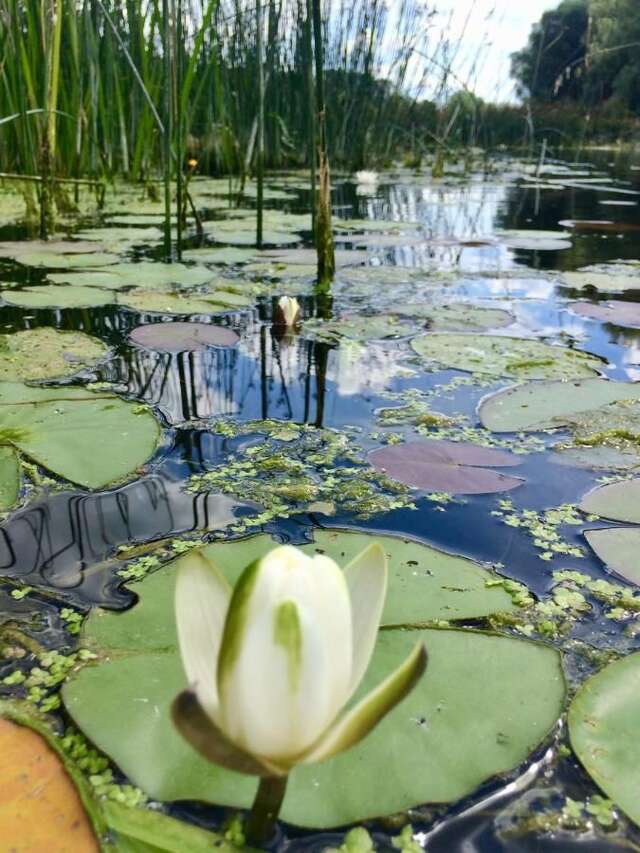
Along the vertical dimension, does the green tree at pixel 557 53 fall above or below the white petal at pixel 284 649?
above

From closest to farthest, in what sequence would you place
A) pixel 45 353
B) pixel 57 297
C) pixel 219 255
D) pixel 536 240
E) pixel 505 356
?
pixel 45 353 → pixel 505 356 → pixel 57 297 → pixel 219 255 → pixel 536 240

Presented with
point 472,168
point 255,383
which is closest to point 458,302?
point 255,383

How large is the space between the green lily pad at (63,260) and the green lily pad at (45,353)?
29.3 inches

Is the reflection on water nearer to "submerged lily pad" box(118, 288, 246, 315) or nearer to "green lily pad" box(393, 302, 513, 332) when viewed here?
"submerged lily pad" box(118, 288, 246, 315)

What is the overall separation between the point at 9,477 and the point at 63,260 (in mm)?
1631

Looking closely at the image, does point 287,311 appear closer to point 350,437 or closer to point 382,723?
point 350,437

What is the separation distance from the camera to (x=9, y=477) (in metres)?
0.98

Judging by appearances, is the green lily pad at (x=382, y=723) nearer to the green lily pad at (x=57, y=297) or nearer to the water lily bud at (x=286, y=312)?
the water lily bud at (x=286, y=312)

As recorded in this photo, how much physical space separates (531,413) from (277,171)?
6.43 m

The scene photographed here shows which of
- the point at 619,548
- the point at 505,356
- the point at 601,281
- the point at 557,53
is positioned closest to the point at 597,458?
the point at 619,548

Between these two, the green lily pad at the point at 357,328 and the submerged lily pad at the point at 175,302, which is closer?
the green lily pad at the point at 357,328

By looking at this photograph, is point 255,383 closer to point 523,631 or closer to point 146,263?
point 523,631

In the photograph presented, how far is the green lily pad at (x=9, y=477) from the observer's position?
934 mm

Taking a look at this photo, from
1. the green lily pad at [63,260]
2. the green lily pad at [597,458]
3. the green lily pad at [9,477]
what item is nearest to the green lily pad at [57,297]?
the green lily pad at [63,260]
